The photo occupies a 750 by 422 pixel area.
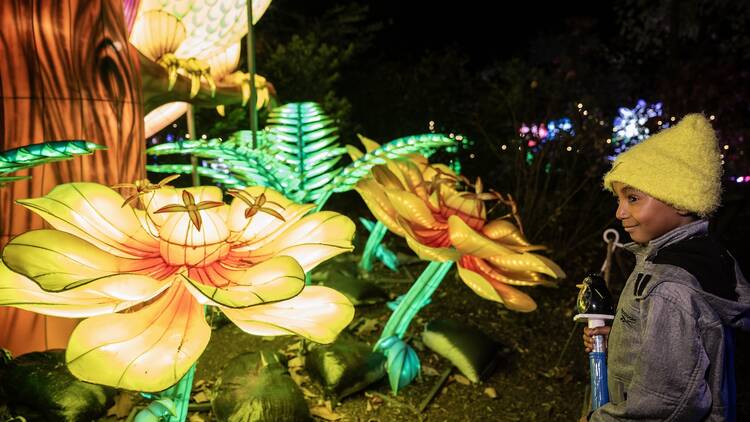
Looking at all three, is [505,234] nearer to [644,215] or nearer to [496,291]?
[496,291]

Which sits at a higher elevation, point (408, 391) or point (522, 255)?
point (522, 255)

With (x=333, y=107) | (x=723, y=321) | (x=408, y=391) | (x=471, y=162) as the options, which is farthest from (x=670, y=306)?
(x=471, y=162)

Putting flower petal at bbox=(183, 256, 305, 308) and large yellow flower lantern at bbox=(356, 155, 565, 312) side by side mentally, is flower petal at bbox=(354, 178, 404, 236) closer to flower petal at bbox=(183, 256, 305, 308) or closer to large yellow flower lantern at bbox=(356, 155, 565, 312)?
large yellow flower lantern at bbox=(356, 155, 565, 312)

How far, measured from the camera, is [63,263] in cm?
115

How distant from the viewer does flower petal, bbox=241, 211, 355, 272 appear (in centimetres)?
138

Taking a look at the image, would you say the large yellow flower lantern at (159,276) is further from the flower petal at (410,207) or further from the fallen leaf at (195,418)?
the fallen leaf at (195,418)

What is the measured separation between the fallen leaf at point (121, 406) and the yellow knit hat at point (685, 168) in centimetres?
190

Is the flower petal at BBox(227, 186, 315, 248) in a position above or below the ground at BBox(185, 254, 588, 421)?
above

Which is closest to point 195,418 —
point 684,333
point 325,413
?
point 325,413

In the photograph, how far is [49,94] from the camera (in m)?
1.87

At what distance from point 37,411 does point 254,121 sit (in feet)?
4.59

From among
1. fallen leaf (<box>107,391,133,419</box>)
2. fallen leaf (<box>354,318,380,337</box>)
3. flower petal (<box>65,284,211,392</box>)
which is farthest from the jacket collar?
fallen leaf (<box>354,318,380,337</box>)

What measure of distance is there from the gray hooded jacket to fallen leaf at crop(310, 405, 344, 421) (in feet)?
4.19

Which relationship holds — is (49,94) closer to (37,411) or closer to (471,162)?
(37,411)
